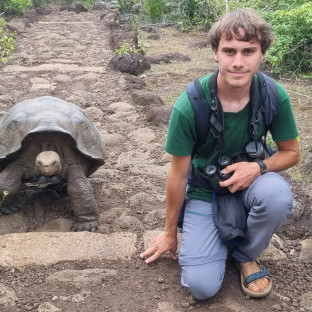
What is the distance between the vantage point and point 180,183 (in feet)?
7.97

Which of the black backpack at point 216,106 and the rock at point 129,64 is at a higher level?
the black backpack at point 216,106

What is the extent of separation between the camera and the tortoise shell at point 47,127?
2.97 m

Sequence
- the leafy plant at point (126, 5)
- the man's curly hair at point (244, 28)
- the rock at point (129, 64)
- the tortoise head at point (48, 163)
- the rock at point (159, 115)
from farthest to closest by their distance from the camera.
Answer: the leafy plant at point (126, 5) < the rock at point (129, 64) < the rock at point (159, 115) < the tortoise head at point (48, 163) < the man's curly hair at point (244, 28)

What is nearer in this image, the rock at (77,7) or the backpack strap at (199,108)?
the backpack strap at (199,108)

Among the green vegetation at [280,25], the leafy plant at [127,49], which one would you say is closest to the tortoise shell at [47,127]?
the green vegetation at [280,25]

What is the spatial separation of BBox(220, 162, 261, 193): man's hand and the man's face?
15.2 inches

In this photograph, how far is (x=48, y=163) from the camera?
2.89 metres

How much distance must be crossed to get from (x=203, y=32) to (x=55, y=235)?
892 centimetres

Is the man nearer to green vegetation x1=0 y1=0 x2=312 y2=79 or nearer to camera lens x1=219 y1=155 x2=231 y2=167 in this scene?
camera lens x1=219 y1=155 x2=231 y2=167

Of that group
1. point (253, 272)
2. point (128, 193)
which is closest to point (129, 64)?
point (128, 193)

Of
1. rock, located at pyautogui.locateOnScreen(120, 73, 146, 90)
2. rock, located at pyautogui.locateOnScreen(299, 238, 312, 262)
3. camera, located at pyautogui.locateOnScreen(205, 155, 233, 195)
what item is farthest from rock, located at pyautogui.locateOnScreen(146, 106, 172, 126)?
camera, located at pyautogui.locateOnScreen(205, 155, 233, 195)

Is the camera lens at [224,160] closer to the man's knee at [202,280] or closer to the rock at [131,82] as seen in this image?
the man's knee at [202,280]

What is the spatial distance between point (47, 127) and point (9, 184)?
42 centimetres

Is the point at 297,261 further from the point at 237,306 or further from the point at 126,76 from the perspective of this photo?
the point at 126,76
